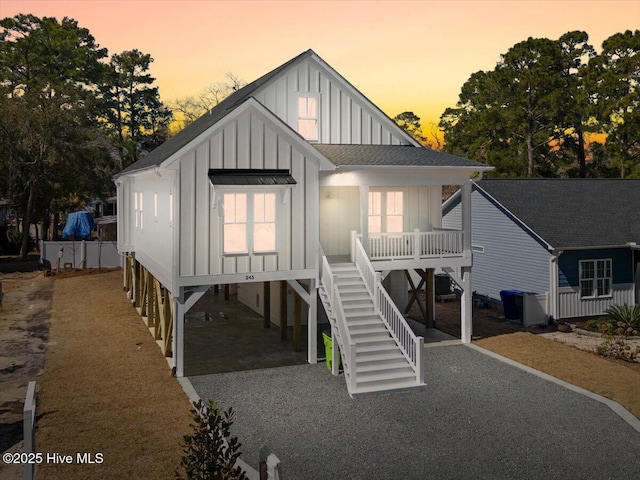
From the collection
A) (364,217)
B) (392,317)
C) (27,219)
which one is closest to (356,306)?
(392,317)

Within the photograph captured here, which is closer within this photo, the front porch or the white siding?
the front porch

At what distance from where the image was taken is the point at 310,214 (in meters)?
18.1

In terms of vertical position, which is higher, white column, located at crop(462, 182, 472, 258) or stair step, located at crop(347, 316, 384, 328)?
white column, located at crop(462, 182, 472, 258)

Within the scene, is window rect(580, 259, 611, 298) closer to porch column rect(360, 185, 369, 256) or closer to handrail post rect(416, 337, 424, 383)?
porch column rect(360, 185, 369, 256)

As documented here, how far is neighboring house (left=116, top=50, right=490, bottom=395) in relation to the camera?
1655cm

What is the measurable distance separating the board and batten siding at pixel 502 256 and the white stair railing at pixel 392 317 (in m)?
9.61

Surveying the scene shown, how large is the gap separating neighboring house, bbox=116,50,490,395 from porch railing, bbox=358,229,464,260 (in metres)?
0.05

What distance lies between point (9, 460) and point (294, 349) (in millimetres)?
9814

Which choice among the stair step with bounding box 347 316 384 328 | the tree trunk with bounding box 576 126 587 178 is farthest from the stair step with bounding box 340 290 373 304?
the tree trunk with bounding box 576 126 587 178

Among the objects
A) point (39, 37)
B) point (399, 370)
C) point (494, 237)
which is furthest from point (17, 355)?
point (39, 37)

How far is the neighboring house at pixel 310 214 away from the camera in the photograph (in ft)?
54.3

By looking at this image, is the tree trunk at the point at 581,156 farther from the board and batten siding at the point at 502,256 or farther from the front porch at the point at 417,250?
the front porch at the point at 417,250

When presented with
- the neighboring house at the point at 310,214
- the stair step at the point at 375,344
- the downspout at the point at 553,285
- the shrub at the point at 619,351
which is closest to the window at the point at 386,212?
the neighboring house at the point at 310,214

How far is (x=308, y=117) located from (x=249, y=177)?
560cm
